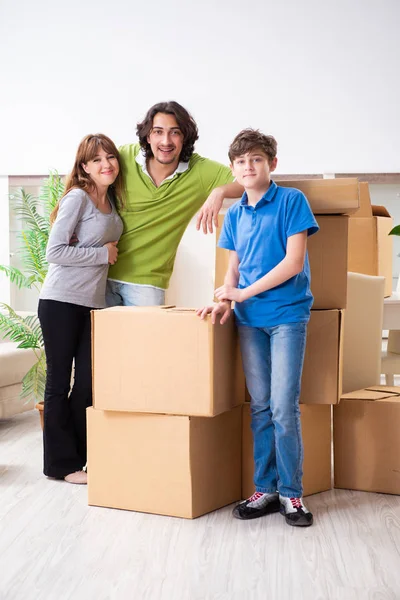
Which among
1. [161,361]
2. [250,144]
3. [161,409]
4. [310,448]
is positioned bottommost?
[310,448]

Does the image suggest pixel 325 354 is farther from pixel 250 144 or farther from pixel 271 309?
pixel 250 144

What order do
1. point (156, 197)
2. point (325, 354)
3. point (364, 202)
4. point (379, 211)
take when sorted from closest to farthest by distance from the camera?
point (325, 354) → point (156, 197) → point (364, 202) → point (379, 211)

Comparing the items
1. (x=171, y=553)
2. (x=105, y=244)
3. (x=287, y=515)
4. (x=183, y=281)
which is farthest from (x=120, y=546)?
(x=183, y=281)

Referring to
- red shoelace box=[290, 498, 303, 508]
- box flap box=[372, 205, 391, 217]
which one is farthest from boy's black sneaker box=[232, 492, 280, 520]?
box flap box=[372, 205, 391, 217]

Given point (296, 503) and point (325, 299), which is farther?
point (325, 299)

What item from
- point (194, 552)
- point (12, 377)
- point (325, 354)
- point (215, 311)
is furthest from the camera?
point (12, 377)

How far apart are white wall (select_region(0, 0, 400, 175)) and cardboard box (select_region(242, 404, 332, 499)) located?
9.92 feet

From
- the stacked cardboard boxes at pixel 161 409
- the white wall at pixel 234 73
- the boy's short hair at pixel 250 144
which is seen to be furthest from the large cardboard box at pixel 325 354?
the white wall at pixel 234 73

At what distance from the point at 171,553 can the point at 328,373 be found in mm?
802

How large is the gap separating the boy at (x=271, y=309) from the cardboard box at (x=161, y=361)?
0.08 metres

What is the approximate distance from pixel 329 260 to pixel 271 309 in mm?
332

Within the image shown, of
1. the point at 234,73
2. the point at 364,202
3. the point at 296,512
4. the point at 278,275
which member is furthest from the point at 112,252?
the point at 234,73

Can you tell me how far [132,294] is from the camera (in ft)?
8.92

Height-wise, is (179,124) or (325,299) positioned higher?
(179,124)
